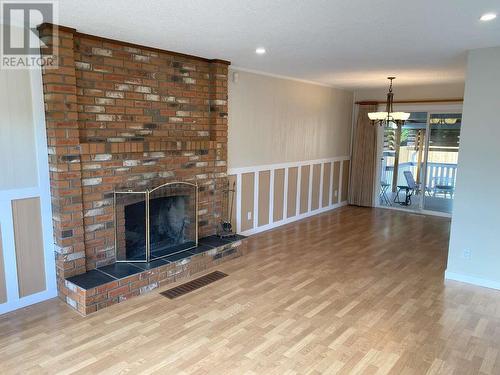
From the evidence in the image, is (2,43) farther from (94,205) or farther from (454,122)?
(454,122)

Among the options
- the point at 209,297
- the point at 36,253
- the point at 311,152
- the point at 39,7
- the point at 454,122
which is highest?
the point at 39,7

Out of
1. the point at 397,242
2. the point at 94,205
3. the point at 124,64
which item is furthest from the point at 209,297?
the point at 397,242

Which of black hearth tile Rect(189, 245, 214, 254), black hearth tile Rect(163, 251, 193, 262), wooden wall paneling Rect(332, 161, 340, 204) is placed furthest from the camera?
wooden wall paneling Rect(332, 161, 340, 204)

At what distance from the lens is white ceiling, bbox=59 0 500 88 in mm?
2424

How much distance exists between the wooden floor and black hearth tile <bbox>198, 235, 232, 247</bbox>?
27 centimetres

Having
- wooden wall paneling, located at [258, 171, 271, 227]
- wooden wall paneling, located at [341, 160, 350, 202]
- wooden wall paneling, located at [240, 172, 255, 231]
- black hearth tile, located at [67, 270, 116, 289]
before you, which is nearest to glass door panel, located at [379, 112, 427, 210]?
wooden wall paneling, located at [341, 160, 350, 202]

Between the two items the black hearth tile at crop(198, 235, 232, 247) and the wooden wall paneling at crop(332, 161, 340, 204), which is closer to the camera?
the black hearth tile at crop(198, 235, 232, 247)

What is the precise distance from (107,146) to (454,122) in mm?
6010

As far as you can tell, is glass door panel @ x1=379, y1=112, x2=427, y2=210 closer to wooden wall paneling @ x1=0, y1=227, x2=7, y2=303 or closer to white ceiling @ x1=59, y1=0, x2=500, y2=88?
white ceiling @ x1=59, y1=0, x2=500, y2=88

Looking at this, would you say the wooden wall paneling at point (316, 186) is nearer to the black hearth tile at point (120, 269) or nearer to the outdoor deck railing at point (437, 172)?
the outdoor deck railing at point (437, 172)

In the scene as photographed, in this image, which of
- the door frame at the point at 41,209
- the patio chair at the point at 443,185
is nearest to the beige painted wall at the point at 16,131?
the door frame at the point at 41,209

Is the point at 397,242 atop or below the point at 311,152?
below

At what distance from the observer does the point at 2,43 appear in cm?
283

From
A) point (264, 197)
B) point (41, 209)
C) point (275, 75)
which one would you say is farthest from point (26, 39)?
point (264, 197)
